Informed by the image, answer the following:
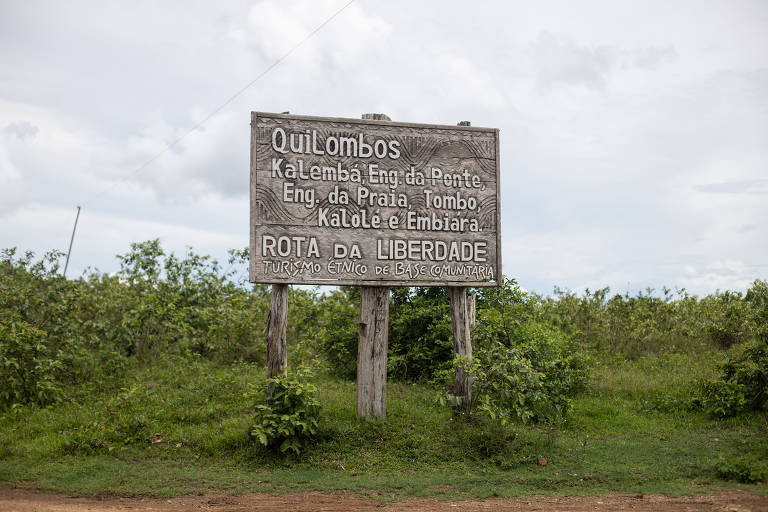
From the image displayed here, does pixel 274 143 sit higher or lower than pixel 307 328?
higher

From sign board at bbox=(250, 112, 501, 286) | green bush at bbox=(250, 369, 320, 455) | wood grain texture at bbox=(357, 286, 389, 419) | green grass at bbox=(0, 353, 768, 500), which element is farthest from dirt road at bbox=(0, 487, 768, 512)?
sign board at bbox=(250, 112, 501, 286)

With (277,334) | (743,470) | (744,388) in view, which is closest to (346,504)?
(277,334)

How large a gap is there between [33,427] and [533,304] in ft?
29.9

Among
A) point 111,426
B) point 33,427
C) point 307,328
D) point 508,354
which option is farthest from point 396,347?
point 33,427

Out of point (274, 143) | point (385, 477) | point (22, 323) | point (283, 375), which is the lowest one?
point (385, 477)

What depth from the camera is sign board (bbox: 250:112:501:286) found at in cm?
898

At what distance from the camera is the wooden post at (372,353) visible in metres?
9.26

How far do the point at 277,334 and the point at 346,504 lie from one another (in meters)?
2.85

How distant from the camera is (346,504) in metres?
6.95

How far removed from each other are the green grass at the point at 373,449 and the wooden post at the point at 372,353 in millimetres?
310

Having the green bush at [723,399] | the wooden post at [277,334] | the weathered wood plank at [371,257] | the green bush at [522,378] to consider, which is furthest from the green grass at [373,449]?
the weathered wood plank at [371,257]

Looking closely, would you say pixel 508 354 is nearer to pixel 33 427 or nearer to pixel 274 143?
pixel 274 143

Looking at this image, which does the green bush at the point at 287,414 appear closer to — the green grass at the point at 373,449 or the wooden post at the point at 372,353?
the green grass at the point at 373,449

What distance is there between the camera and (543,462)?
824cm
